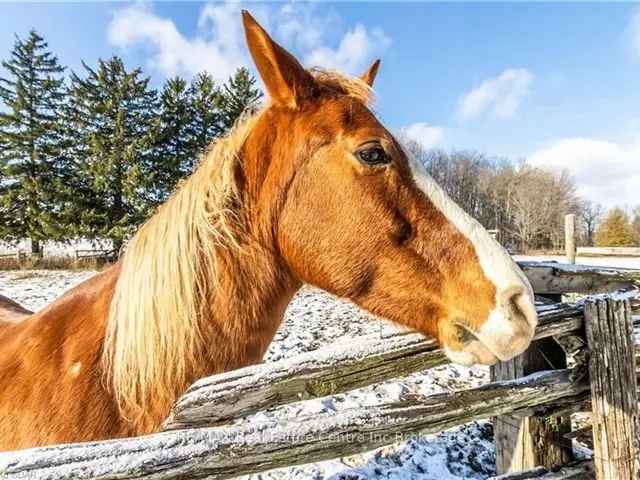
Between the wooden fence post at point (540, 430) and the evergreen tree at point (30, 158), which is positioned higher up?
the evergreen tree at point (30, 158)

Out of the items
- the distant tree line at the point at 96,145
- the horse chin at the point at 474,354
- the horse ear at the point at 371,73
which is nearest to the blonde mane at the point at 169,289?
the horse ear at the point at 371,73

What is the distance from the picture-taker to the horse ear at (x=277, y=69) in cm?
150

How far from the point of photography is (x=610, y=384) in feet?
6.38

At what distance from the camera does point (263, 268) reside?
5.18ft

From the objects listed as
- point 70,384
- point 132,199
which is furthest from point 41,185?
point 70,384

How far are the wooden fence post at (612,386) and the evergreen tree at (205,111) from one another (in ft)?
78.4

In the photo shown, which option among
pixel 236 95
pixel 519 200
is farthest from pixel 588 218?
pixel 236 95

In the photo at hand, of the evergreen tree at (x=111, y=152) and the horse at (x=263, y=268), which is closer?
the horse at (x=263, y=268)

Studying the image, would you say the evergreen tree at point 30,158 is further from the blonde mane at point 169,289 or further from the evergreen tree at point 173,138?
the blonde mane at point 169,289

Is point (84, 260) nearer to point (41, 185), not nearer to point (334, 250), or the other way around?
point (41, 185)

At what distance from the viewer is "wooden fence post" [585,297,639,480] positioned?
1.93 meters

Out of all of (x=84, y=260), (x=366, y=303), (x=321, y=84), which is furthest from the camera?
(x=84, y=260)

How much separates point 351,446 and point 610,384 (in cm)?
147

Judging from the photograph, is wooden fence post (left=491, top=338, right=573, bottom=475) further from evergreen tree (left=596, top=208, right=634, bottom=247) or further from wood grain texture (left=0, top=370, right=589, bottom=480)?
evergreen tree (left=596, top=208, right=634, bottom=247)
